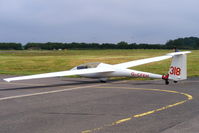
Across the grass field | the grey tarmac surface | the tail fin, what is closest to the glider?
the tail fin

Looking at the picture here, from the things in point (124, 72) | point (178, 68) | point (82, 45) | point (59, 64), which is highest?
point (82, 45)

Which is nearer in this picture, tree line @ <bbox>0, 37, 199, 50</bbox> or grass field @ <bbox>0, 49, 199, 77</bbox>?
grass field @ <bbox>0, 49, 199, 77</bbox>

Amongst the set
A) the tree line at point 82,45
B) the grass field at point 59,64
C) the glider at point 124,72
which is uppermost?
the tree line at point 82,45

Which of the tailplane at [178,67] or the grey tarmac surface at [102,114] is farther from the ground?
the tailplane at [178,67]

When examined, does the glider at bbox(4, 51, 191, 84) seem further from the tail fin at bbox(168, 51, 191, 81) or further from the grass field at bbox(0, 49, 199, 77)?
the grass field at bbox(0, 49, 199, 77)

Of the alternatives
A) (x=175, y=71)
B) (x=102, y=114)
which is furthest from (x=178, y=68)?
(x=102, y=114)

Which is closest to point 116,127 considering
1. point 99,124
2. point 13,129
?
point 99,124

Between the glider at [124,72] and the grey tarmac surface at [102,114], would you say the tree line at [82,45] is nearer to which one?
the glider at [124,72]

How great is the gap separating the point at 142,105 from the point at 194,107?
71.5 inches

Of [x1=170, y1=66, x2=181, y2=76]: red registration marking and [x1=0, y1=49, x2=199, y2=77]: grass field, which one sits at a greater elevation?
[x1=170, y1=66, x2=181, y2=76]: red registration marking

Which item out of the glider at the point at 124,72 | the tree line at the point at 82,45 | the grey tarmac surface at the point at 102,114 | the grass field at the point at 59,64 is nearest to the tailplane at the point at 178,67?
the glider at the point at 124,72

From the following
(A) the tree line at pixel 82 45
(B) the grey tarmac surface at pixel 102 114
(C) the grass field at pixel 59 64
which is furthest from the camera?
(A) the tree line at pixel 82 45

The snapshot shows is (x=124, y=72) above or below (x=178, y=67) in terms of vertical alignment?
below

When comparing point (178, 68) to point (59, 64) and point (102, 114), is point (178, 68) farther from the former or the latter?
point (59, 64)
